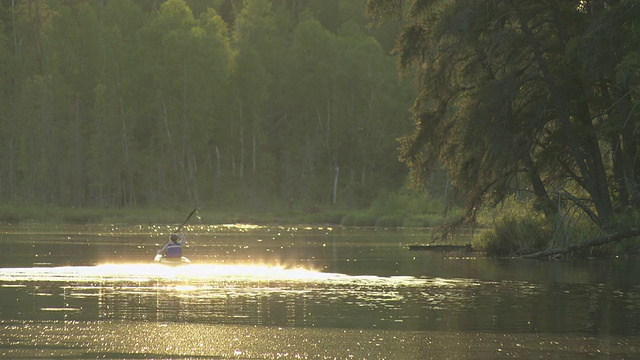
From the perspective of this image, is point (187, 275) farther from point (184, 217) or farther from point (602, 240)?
point (184, 217)

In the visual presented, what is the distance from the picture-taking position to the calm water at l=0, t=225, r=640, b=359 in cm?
1867

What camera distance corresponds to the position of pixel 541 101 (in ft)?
138

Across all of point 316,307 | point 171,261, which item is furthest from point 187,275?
point 316,307

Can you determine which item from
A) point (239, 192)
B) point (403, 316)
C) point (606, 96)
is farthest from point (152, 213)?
point (403, 316)

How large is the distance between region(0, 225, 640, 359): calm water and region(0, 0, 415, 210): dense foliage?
185ft

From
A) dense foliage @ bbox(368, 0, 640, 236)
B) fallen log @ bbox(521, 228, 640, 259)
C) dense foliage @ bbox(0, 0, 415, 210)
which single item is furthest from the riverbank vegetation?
fallen log @ bbox(521, 228, 640, 259)

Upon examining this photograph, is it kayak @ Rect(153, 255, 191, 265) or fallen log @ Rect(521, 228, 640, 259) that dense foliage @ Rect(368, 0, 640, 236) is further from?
kayak @ Rect(153, 255, 191, 265)

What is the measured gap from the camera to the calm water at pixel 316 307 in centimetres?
1867

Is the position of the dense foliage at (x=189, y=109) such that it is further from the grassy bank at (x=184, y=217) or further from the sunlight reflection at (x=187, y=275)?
the sunlight reflection at (x=187, y=275)

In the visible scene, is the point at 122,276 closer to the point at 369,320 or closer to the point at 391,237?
the point at 369,320

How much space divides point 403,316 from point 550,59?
2240 cm

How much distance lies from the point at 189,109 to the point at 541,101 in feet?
204

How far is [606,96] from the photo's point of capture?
4262 cm

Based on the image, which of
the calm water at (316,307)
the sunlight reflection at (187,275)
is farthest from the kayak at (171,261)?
the sunlight reflection at (187,275)
